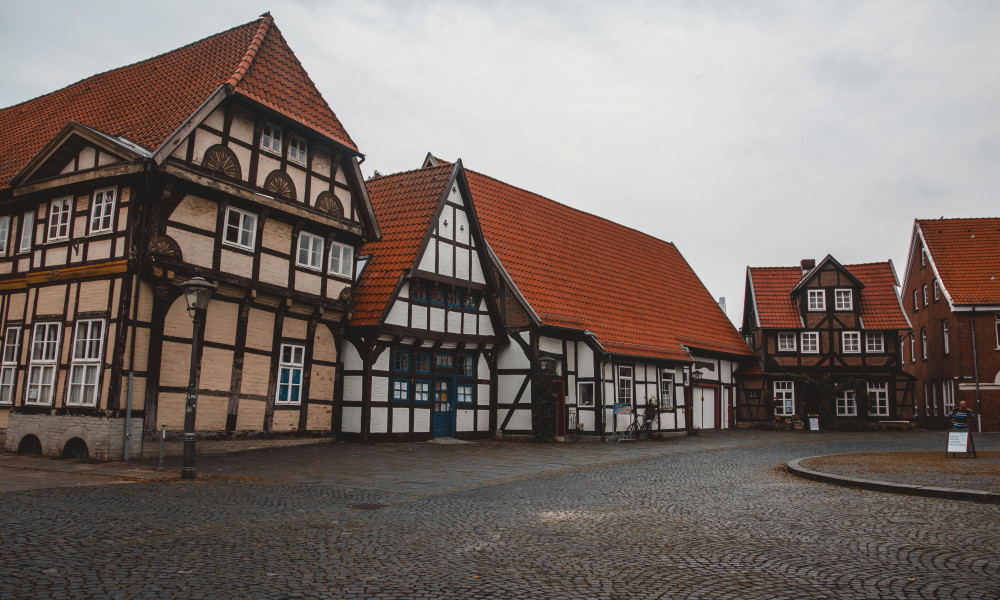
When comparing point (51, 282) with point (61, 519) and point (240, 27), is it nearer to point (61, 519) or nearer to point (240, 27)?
point (240, 27)

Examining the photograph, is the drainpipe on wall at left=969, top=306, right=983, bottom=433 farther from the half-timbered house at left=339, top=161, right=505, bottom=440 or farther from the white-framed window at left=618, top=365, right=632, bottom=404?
the half-timbered house at left=339, top=161, right=505, bottom=440

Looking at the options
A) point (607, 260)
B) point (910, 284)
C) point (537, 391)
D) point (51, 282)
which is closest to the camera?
point (51, 282)

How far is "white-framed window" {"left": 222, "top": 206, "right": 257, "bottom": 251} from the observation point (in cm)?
1820

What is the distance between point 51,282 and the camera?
17.6 metres

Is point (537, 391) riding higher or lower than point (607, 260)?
lower

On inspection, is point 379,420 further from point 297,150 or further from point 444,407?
point 297,150

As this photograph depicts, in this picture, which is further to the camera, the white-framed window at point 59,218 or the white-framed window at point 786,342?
the white-framed window at point 786,342

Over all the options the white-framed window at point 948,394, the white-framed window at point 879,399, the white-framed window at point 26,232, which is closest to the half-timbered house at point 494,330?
the white-framed window at point 26,232

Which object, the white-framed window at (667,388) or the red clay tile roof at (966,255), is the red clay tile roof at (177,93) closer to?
the white-framed window at (667,388)

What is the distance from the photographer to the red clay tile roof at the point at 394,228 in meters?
22.5

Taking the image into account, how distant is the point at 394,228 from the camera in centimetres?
2492

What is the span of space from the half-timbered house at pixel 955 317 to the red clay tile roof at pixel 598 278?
10.0 metres

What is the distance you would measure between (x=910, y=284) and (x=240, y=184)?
41175 millimetres

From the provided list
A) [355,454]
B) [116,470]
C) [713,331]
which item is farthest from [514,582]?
[713,331]
